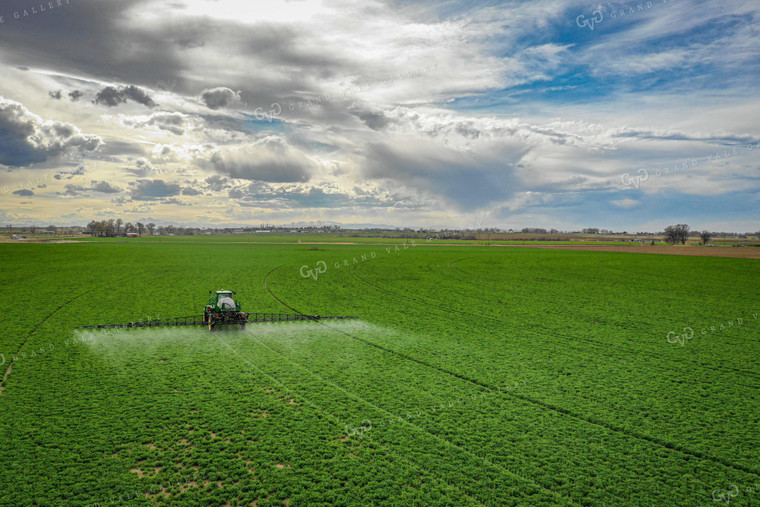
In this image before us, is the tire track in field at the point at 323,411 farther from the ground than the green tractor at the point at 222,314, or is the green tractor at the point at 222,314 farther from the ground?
the green tractor at the point at 222,314

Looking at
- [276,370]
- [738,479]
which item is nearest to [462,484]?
[738,479]

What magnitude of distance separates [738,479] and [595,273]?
66.0m

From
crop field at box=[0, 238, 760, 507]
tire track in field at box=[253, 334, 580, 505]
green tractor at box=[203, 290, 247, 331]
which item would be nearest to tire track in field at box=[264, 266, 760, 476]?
crop field at box=[0, 238, 760, 507]

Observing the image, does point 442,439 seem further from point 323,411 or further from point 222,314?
point 222,314

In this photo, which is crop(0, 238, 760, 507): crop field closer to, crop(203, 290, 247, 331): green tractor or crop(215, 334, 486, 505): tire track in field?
crop(215, 334, 486, 505): tire track in field

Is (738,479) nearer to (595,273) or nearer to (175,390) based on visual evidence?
(175,390)

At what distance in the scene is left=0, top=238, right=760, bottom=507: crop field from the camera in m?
13.5

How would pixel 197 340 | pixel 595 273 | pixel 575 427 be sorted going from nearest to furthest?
pixel 575 427
pixel 197 340
pixel 595 273

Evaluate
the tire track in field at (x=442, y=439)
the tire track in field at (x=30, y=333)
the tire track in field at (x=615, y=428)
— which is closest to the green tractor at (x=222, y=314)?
the tire track in field at (x=442, y=439)

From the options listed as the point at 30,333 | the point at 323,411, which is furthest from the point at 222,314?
the point at 323,411

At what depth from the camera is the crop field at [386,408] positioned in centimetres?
1348

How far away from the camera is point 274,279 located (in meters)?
61.8

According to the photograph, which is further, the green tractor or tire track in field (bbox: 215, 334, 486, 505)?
the green tractor

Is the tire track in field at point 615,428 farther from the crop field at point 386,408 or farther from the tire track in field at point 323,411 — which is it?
the tire track in field at point 323,411
